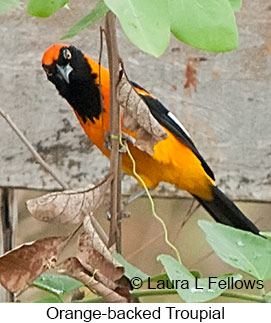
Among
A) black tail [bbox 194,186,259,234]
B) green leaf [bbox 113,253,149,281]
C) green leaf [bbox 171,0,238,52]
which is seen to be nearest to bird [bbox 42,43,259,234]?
black tail [bbox 194,186,259,234]

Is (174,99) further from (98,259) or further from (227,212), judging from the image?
(98,259)

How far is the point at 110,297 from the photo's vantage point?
389 millimetres

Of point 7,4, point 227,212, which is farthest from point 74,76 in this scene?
point 7,4

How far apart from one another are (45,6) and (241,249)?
6.9 inches

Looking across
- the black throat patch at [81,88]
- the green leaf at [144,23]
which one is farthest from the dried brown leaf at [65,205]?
the black throat patch at [81,88]

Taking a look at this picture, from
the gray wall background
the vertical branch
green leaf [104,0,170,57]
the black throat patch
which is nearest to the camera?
green leaf [104,0,170,57]

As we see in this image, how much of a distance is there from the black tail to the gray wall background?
12 centimetres

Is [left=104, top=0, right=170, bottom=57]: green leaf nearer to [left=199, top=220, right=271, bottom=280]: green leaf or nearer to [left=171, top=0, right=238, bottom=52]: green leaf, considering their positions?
[left=171, top=0, right=238, bottom=52]: green leaf

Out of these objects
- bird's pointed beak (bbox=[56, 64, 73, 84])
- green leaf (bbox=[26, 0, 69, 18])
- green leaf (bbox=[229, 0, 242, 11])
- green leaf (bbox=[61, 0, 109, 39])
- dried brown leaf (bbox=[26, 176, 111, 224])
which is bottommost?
bird's pointed beak (bbox=[56, 64, 73, 84])

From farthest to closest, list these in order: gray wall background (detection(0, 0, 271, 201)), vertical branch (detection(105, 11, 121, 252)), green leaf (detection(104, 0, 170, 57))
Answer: gray wall background (detection(0, 0, 271, 201))
vertical branch (detection(105, 11, 121, 252))
green leaf (detection(104, 0, 170, 57))

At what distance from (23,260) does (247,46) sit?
0.61 metres

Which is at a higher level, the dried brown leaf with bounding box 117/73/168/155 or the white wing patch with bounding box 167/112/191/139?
the dried brown leaf with bounding box 117/73/168/155

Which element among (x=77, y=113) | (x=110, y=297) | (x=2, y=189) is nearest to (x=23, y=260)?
(x=110, y=297)

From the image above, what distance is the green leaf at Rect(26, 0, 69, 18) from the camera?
359 millimetres
